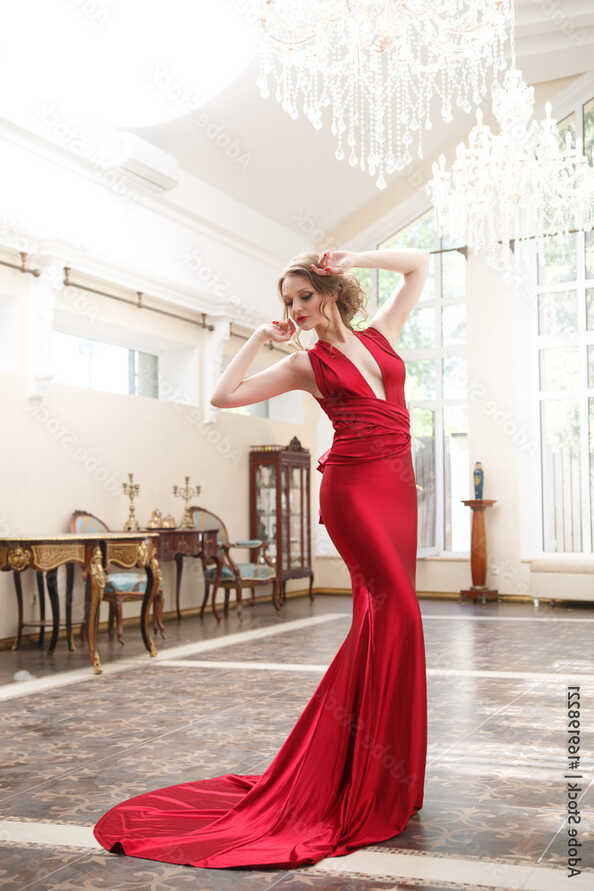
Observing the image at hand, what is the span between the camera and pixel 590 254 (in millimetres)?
10398

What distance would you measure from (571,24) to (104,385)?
5892mm

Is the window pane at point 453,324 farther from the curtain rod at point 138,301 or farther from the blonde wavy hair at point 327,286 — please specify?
the blonde wavy hair at point 327,286

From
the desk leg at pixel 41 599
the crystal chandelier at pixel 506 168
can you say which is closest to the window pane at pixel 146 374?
the desk leg at pixel 41 599

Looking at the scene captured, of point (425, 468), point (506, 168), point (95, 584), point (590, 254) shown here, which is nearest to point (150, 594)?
point (95, 584)

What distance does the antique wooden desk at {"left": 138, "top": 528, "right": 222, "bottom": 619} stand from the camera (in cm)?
775

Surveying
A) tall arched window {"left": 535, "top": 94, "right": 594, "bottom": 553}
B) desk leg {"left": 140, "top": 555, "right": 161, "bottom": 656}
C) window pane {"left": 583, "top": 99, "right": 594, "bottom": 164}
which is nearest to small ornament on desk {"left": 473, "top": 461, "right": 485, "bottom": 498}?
tall arched window {"left": 535, "top": 94, "right": 594, "bottom": 553}

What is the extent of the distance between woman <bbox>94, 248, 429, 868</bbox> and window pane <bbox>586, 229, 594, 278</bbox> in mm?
8355

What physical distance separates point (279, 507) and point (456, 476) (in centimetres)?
247

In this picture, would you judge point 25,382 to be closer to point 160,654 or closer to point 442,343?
point 160,654

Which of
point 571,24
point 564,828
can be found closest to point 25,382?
point 564,828

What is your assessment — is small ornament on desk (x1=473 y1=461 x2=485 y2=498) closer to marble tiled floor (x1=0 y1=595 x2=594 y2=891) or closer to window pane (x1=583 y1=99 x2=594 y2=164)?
marble tiled floor (x1=0 y1=595 x2=594 y2=891)

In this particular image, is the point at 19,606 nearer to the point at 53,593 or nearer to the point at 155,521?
the point at 53,593

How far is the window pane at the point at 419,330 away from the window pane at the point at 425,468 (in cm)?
82

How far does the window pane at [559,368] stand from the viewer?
10.4 meters
